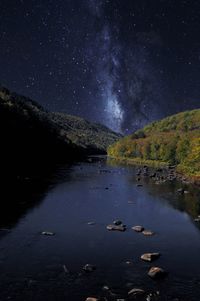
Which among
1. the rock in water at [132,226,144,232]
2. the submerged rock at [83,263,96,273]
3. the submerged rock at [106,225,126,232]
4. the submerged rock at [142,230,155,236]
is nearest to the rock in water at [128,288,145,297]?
the submerged rock at [83,263,96,273]

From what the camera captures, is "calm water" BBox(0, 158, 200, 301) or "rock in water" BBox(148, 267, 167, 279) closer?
"calm water" BBox(0, 158, 200, 301)

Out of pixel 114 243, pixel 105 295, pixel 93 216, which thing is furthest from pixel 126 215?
pixel 105 295

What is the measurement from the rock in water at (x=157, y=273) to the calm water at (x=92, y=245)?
486 mm

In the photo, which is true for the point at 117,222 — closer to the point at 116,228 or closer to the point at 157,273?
the point at 116,228

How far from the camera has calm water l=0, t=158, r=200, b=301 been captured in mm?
26609

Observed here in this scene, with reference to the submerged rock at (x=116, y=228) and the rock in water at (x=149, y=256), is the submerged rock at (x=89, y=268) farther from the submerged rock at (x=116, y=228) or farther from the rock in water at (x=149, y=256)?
the submerged rock at (x=116, y=228)

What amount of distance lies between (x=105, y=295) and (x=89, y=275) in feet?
11.8

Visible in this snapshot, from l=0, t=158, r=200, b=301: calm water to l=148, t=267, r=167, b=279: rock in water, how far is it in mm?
486

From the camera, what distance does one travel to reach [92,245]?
1439 inches

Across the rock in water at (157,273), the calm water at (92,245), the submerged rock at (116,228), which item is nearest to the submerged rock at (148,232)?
the calm water at (92,245)

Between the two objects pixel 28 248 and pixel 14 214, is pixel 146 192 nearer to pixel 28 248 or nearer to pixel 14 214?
pixel 14 214

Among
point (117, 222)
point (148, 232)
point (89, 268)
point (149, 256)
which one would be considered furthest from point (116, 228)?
point (89, 268)

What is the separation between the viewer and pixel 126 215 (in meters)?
51.2

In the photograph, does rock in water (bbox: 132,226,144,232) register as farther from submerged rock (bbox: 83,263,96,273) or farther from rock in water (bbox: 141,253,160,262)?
submerged rock (bbox: 83,263,96,273)
